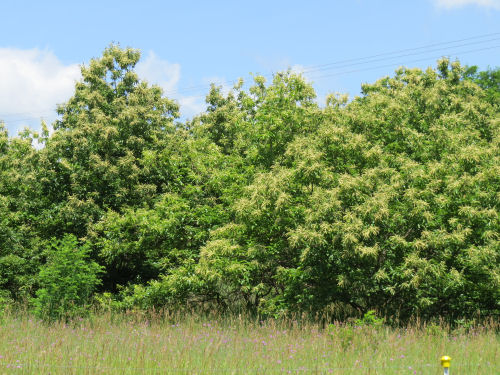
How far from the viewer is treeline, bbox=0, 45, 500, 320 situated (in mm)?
12586

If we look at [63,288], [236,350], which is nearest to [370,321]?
[236,350]

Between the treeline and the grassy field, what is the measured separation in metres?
2.74

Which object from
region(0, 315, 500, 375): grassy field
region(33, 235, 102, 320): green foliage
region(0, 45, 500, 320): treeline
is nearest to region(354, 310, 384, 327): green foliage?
region(0, 315, 500, 375): grassy field

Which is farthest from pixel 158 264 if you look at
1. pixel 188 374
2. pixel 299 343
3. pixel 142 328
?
pixel 188 374

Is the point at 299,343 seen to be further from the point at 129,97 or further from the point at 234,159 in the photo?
the point at 129,97

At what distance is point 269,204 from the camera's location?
13.7 meters

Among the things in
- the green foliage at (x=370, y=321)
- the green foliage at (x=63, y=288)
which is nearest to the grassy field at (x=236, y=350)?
the green foliage at (x=370, y=321)

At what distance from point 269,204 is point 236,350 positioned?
5.87m

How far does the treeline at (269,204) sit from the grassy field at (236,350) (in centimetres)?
274

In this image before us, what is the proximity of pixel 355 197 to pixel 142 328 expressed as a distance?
223 inches

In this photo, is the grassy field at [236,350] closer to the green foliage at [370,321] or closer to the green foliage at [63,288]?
the green foliage at [370,321]

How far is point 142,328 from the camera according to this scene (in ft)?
32.8

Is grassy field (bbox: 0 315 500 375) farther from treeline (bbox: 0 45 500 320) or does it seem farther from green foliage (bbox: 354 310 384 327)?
treeline (bbox: 0 45 500 320)

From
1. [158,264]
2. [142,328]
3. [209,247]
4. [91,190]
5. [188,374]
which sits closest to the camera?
[188,374]
